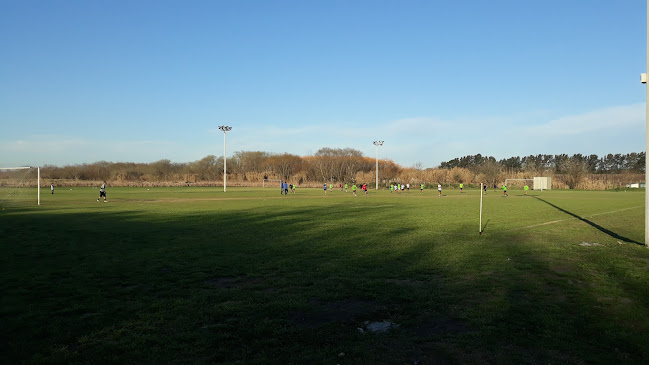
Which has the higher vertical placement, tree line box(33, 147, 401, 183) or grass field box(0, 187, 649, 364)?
tree line box(33, 147, 401, 183)

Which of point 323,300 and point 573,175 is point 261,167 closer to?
point 573,175

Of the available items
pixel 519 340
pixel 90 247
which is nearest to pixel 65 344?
pixel 519 340

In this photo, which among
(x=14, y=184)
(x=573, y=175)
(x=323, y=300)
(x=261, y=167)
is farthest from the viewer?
(x=261, y=167)

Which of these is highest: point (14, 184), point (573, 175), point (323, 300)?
point (573, 175)

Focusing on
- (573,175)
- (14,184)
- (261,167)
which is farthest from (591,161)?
(14,184)

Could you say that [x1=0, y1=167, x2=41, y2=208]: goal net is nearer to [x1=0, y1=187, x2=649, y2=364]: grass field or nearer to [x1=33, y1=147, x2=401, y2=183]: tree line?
[x1=0, y1=187, x2=649, y2=364]: grass field

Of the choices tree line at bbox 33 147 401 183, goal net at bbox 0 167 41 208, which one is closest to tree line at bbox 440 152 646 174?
tree line at bbox 33 147 401 183

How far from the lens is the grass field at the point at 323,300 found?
Answer: 4965 mm

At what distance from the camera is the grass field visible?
16.3 feet

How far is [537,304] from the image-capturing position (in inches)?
271

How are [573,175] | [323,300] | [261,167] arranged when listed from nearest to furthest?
[323,300]
[573,175]
[261,167]

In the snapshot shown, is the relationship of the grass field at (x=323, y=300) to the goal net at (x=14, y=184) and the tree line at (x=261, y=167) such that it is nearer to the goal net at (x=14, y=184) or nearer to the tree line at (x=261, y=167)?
the goal net at (x=14, y=184)

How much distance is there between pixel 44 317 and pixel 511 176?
363 feet

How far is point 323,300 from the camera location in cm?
718
